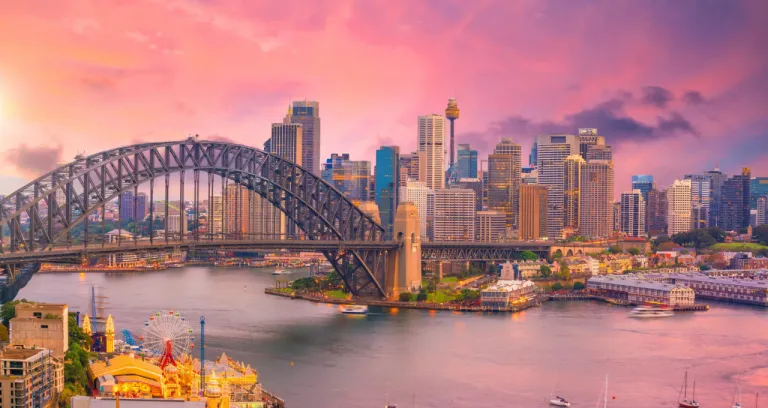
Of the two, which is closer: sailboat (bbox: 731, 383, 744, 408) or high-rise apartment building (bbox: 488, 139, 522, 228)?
sailboat (bbox: 731, 383, 744, 408)

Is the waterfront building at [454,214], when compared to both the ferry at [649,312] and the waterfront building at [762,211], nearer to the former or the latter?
the ferry at [649,312]

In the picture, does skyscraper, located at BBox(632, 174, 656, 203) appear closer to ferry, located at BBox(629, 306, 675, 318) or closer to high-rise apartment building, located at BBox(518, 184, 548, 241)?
high-rise apartment building, located at BBox(518, 184, 548, 241)

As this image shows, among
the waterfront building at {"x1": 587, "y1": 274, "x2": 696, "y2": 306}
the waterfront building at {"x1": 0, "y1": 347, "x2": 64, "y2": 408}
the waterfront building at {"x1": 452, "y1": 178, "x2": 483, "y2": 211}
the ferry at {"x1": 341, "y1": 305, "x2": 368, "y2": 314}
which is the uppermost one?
the waterfront building at {"x1": 452, "y1": 178, "x2": 483, "y2": 211}

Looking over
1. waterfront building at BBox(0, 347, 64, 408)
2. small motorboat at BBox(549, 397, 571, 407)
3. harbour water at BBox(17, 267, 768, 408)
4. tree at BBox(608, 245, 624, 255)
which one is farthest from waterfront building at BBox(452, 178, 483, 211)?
waterfront building at BBox(0, 347, 64, 408)

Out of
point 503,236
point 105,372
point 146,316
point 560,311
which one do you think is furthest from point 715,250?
point 105,372

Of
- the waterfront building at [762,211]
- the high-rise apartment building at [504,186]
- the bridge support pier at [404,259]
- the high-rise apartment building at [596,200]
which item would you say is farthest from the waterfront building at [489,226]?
the waterfront building at [762,211]

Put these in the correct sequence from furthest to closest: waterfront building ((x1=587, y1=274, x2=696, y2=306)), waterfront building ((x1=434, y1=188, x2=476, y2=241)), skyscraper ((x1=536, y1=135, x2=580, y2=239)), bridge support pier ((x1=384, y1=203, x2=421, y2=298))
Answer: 1. skyscraper ((x1=536, y1=135, x2=580, y2=239))
2. waterfront building ((x1=434, y1=188, x2=476, y2=241))
3. bridge support pier ((x1=384, y1=203, x2=421, y2=298))
4. waterfront building ((x1=587, y1=274, x2=696, y2=306))
